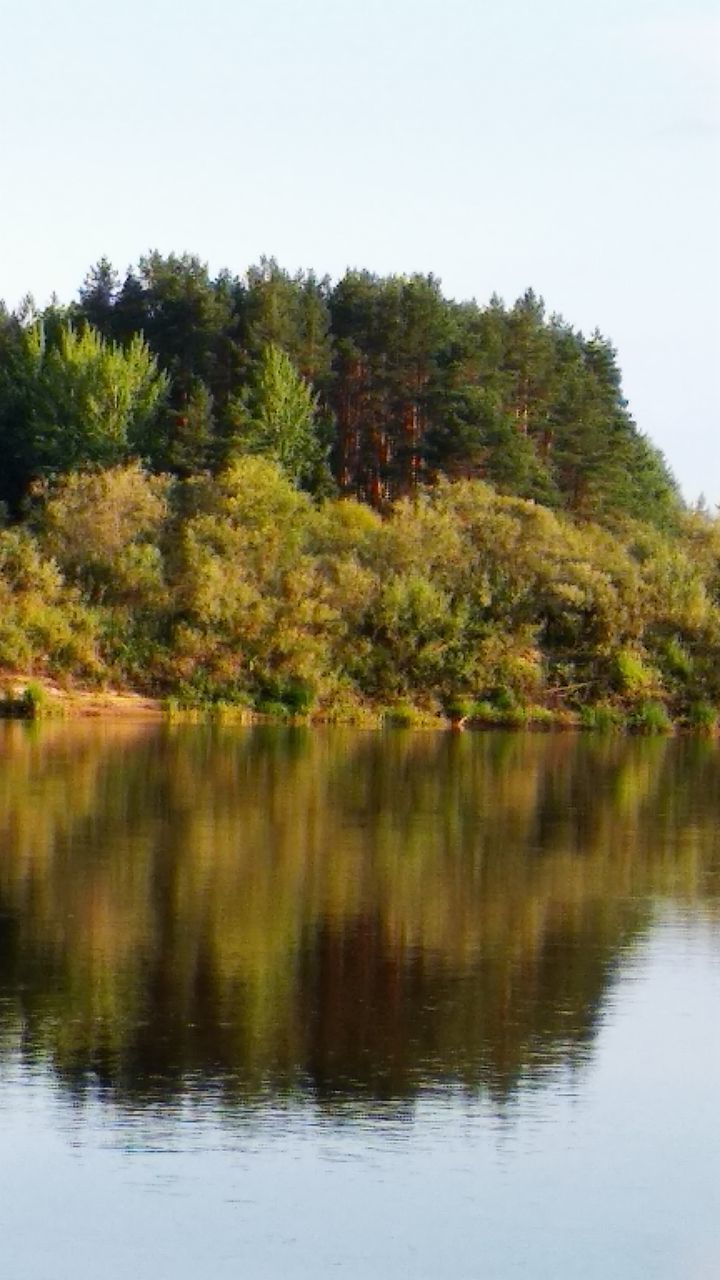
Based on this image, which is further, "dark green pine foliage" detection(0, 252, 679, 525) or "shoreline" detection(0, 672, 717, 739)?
"dark green pine foliage" detection(0, 252, 679, 525)

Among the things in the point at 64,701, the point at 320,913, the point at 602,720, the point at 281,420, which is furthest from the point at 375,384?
the point at 320,913

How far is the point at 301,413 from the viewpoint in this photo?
238 ft

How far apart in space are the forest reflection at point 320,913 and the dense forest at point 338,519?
49.2 ft

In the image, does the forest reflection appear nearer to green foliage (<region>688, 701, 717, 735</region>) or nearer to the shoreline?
the shoreline

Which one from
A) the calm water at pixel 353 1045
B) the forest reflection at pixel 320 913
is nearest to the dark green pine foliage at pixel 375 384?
the forest reflection at pixel 320 913

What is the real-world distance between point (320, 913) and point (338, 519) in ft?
139

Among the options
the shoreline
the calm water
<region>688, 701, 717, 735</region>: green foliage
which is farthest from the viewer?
<region>688, 701, 717, 735</region>: green foliage

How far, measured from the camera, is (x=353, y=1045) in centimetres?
1617

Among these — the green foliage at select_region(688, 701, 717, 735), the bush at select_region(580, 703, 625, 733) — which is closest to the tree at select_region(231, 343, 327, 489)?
the bush at select_region(580, 703, 625, 733)

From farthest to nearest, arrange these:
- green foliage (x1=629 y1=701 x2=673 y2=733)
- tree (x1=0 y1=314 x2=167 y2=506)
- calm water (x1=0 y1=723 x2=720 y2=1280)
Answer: tree (x1=0 y1=314 x2=167 y2=506) → green foliage (x1=629 y1=701 x2=673 y2=733) → calm water (x1=0 y1=723 x2=720 y2=1280)

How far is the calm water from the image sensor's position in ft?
39.0

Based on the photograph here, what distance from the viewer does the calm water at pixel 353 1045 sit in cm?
1190

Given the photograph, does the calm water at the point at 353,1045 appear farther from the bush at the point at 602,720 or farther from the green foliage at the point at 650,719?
the green foliage at the point at 650,719

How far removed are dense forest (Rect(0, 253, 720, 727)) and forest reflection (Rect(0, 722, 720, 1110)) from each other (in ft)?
49.2
